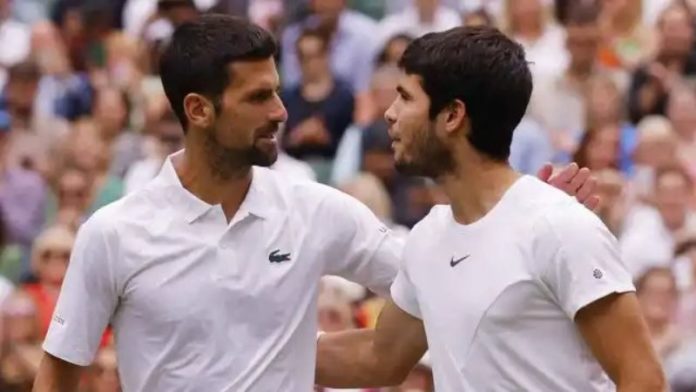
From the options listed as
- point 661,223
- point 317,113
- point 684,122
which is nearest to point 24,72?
point 317,113

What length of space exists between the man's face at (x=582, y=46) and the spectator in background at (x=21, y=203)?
287 centimetres

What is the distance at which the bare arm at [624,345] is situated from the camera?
4.98m

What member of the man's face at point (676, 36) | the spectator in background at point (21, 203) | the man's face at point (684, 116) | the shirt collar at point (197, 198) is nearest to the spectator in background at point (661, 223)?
the man's face at point (684, 116)

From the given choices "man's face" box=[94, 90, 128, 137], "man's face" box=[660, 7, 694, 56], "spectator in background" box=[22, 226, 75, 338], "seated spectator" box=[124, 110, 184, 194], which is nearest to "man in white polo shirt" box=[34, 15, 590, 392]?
"spectator in background" box=[22, 226, 75, 338]

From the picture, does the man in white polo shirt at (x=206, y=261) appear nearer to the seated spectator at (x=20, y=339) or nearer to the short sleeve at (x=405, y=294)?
the short sleeve at (x=405, y=294)

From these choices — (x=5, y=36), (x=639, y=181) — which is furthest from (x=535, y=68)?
(x=5, y=36)

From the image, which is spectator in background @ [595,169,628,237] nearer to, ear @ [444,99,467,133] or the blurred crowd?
the blurred crowd

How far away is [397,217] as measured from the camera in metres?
10.7

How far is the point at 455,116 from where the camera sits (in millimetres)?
5266

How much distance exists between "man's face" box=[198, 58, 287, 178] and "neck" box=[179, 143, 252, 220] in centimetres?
7

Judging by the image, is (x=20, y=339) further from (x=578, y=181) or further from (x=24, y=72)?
(x=578, y=181)

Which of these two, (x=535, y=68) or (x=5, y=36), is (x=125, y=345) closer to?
(x=535, y=68)

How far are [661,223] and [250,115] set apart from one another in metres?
5.24

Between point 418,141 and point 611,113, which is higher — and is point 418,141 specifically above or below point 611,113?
above
